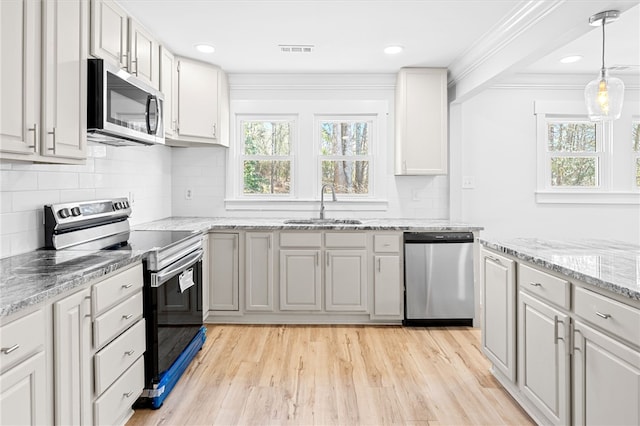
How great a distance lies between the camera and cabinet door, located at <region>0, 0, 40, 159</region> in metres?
1.61

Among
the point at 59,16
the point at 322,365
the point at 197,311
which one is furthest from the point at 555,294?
the point at 59,16

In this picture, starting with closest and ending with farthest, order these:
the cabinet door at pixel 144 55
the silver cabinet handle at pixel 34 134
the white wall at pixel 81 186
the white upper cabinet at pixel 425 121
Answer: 1. the silver cabinet handle at pixel 34 134
2. the white wall at pixel 81 186
3. the cabinet door at pixel 144 55
4. the white upper cabinet at pixel 425 121

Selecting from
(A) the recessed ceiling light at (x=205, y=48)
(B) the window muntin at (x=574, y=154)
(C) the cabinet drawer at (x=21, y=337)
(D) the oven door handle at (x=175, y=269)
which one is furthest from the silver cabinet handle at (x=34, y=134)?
(B) the window muntin at (x=574, y=154)

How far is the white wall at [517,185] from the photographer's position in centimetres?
446

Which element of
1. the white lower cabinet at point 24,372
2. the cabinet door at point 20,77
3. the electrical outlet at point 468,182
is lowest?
the white lower cabinet at point 24,372

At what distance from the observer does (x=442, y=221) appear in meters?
4.18

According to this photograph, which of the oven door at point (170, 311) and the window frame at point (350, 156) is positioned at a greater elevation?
the window frame at point (350, 156)

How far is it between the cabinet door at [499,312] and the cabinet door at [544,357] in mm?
76

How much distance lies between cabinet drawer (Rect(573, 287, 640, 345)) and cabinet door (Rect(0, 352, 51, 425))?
1938 mm

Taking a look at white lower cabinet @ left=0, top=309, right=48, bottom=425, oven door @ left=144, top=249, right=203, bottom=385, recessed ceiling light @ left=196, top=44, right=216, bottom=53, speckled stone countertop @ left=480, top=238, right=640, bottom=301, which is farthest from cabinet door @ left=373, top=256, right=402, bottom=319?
white lower cabinet @ left=0, top=309, right=48, bottom=425

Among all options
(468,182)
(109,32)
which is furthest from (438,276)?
(109,32)

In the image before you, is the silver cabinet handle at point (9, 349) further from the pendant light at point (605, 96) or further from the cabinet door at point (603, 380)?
the pendant light at point (605, 96)

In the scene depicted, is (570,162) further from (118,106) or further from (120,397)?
(120,397)

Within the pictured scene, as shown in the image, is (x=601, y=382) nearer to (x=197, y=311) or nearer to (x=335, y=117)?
(x=197, y=311)
